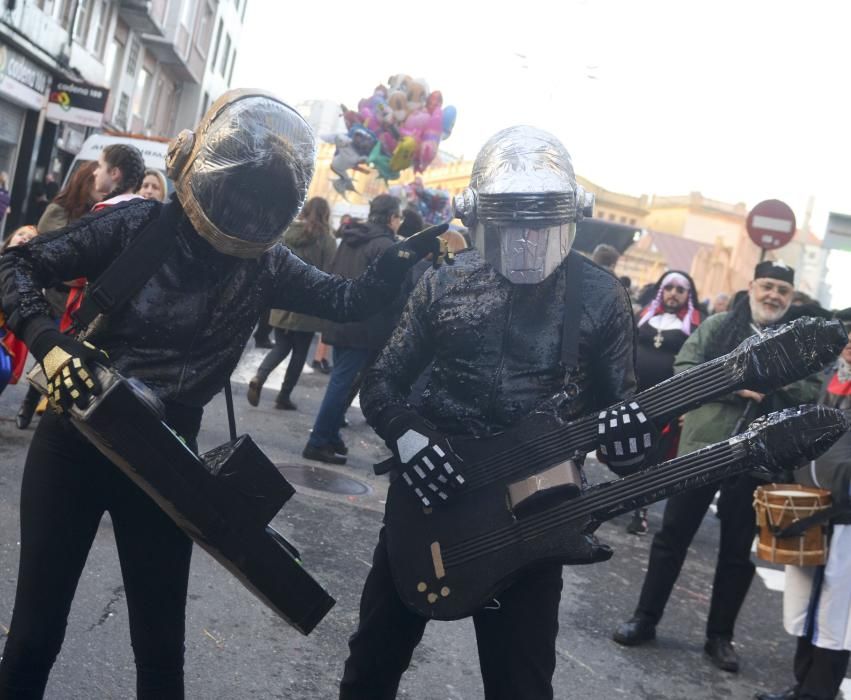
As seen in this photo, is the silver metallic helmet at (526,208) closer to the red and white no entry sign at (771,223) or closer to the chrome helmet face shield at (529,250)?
the chrome helmet face shield at (529,250)

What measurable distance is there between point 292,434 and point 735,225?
102m

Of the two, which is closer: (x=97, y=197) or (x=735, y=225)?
(x=97, y=197)

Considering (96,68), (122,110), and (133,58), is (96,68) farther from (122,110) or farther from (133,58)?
(133,58)

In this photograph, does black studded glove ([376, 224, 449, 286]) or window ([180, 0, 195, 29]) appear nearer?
black studded glove ([376, 224, 449, 286])

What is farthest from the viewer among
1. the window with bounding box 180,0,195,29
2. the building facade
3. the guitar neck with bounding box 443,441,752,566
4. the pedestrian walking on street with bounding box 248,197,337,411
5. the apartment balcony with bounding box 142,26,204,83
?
the window with bounding box 180,0,195,29

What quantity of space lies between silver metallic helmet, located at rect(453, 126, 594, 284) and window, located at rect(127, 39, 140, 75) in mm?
27558

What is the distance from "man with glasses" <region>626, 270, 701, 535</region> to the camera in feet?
24.3

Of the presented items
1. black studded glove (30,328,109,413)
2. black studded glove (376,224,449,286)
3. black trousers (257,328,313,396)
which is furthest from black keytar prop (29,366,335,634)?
black trousers (257,328,313,396)

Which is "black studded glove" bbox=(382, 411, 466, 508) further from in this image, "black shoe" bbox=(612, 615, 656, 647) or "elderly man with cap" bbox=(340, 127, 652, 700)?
"black shoe" bbox=(612, 615, 656, 647)

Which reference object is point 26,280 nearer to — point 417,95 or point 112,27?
point 417,95

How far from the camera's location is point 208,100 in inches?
1583

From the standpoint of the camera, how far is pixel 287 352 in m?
9.64

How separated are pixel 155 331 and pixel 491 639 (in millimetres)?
1210

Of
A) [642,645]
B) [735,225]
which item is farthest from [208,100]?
[735,225]
